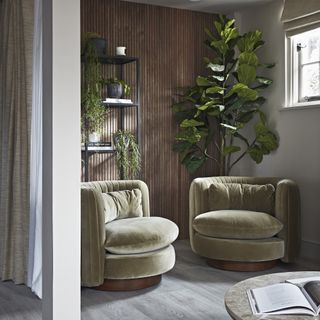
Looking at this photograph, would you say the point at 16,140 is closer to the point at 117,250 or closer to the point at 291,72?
the point at 117,250

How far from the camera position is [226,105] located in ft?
16.3

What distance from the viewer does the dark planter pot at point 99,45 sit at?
4500 mm

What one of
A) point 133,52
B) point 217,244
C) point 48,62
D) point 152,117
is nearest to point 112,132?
point 152,117

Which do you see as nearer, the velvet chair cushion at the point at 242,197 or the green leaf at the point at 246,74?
the velvet chair cushion at the point at 242,197

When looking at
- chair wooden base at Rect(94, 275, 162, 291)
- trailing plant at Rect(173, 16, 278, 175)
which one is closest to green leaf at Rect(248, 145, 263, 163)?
trailing plant at Rect(173, 16, 278, 175)

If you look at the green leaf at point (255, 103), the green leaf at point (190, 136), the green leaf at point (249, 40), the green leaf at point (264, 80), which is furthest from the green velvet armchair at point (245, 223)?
the green leaf at point (249, 40)

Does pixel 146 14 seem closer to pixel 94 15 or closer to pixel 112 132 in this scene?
pixel 94 15

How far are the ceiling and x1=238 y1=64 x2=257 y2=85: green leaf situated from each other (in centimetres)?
72

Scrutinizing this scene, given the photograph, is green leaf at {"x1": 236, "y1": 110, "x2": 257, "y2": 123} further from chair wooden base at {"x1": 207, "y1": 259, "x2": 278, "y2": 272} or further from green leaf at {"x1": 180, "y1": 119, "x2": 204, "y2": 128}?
chair wooden base at {"x1": 207, "y1": 259, "x2": 278, "y2": 272}

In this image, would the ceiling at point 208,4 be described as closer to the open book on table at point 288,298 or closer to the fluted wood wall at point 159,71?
the fluted wood wall at point 159,71

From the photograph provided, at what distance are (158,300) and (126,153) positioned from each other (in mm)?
1716

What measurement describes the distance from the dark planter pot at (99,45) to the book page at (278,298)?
9.96ft

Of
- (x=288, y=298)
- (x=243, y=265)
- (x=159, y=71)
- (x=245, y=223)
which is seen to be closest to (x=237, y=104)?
(x=159, y=71)

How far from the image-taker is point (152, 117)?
513 centimetres
